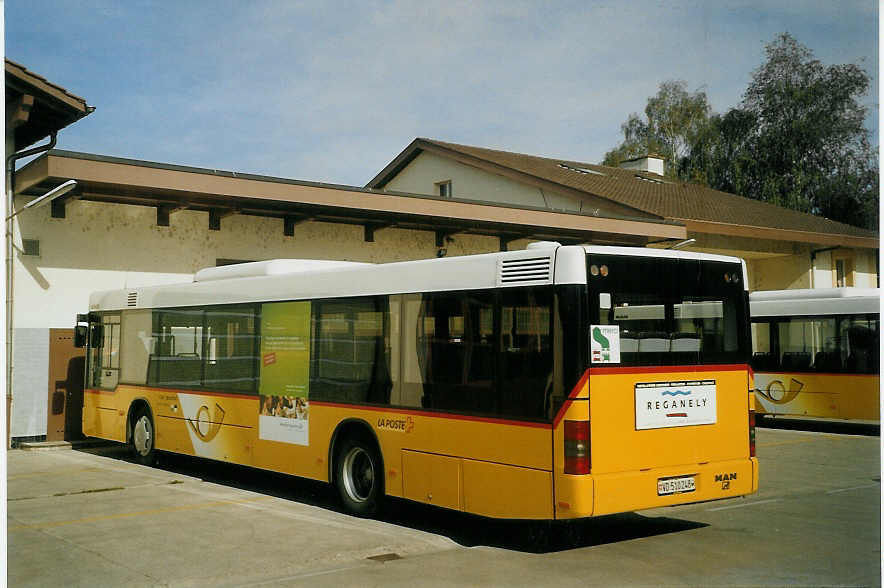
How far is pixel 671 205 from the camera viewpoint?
85.4 ft

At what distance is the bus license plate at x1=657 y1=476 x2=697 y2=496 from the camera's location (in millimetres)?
7770

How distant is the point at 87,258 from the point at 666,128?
28334 millimetres

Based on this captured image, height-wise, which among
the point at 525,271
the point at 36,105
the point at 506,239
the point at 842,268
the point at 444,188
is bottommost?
the point at 525,271

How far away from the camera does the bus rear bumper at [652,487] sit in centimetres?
734

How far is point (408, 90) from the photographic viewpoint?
13109mm

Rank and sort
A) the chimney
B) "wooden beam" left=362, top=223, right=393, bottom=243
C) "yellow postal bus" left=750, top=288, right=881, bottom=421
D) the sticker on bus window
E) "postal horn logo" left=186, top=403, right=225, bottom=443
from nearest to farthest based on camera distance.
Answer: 1. the sticker on bus window
2. "postal horn logo" left=186, top=403, right=225, bottom=443
3. "yellow postal bus" left=750, top=288, right=881, bottom=421
4. "wooden beam" left=362, top=223, right=393, bottom=243
5. the chimney

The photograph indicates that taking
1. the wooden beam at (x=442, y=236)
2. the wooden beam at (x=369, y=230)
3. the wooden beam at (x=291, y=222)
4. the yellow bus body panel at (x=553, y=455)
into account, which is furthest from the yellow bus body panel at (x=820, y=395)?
the yellow bus body panel at (x=553, y=455)

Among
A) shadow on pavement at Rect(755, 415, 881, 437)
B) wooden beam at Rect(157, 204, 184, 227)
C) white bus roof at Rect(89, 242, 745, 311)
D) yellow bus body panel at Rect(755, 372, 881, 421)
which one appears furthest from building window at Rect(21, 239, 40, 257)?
shadow on pavement at Rect(755, 415, 881, 437)

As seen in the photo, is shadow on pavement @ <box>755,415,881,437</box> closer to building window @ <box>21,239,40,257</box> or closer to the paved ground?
the paved ground

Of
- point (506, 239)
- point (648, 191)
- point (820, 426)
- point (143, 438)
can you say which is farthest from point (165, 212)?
point (648, 191)

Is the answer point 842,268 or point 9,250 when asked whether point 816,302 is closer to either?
point 842,268

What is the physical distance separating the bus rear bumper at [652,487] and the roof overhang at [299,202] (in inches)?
382

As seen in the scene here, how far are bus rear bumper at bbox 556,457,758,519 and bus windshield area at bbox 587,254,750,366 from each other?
887mm

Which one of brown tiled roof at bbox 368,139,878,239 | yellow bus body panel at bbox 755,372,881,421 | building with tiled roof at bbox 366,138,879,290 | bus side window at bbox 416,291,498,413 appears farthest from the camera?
building with tiled roof at bbox 366,138,879,290
